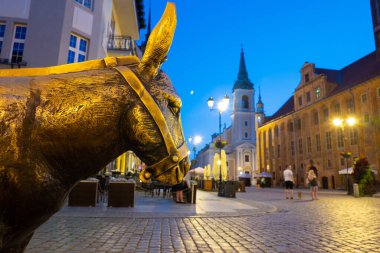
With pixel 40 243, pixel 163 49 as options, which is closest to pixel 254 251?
pixel 40 243

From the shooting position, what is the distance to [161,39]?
1363 mm

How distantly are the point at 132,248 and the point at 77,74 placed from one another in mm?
3664

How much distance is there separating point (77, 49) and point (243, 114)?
7112cm

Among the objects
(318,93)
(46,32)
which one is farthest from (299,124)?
(46,32)

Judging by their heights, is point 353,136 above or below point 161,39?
above

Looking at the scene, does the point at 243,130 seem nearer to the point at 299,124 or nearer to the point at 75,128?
the point at 299,124

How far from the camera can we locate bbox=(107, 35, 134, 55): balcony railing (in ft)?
60.9

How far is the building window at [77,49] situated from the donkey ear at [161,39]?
15056 mm

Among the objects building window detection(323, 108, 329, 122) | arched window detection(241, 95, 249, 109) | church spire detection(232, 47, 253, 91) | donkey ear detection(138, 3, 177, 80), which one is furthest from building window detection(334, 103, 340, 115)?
church spire detection(232, 47, 253, 91)

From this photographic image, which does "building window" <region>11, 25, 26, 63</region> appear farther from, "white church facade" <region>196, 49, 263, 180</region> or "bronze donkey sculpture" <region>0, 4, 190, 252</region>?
"white church facade" <region>196, 49, 263, 180</region>

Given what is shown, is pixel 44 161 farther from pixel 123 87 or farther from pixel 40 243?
pixel 40 243

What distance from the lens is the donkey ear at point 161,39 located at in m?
1.36

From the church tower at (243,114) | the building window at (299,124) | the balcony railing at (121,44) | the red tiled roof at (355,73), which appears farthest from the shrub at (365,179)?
the church tower at (243,114)

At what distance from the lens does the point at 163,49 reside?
1375mm
